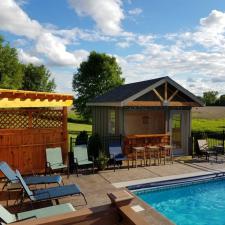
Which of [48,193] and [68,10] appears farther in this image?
[68,10]

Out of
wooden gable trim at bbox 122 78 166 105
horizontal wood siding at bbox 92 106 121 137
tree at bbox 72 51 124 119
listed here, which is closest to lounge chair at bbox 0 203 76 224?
wooden gable trim at bbox 122 78 166 105

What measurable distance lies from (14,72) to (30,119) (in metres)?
39.4

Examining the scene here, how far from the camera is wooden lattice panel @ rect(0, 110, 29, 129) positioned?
11.1m

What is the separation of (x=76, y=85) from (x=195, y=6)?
3225cm

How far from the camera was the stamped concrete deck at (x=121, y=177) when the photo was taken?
27.8ft

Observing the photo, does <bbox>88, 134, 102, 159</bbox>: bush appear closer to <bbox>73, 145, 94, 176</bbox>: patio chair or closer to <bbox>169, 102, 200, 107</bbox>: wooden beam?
<bbox>73, 145, 94, 176</bbox>: patio chair

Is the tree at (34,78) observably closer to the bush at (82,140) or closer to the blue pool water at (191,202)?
the bush at (82,140)

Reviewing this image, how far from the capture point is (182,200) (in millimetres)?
10234

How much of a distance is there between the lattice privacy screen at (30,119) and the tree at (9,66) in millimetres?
35259

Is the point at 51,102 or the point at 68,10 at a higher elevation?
the point at 68,10

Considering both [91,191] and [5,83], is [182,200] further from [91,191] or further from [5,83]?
[5,83]

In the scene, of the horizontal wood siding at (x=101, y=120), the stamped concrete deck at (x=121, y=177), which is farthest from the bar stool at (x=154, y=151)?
the horizontal wood siding at (x=101, y=120)

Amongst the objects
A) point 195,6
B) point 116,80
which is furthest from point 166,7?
point 116,80

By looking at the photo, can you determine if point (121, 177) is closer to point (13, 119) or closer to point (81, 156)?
point (81, 156)
